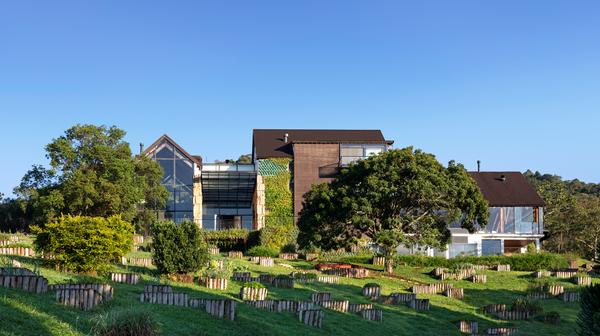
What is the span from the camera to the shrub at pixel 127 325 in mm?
14344

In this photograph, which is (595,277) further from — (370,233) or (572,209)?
(572,209)

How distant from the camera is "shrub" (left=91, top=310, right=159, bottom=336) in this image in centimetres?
1434

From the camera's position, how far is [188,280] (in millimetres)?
27062

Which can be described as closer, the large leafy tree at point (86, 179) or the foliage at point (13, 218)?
the large leafy tree at point (86, 179)

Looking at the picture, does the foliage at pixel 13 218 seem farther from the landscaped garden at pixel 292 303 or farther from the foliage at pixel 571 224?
the foliage at pixel 571 224

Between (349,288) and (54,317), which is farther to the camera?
(349,288)

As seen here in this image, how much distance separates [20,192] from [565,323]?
3949 cm

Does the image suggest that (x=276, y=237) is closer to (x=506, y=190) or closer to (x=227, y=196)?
(x=227, y=196)

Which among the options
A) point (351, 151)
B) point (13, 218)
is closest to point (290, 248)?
point (351, 151)

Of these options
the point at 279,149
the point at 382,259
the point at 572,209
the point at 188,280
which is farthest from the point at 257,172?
the point at 188,280

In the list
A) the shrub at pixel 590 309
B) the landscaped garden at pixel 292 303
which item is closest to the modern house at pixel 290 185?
the landscaped garden at pixel 292 303

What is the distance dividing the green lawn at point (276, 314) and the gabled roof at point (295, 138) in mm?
28710

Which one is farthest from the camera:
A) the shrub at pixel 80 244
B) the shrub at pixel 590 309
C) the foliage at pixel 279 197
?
the foliage at pixel 279 197

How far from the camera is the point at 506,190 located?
65875mm
